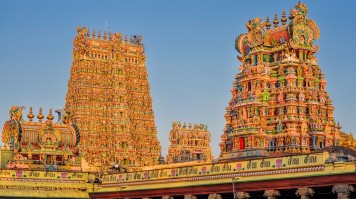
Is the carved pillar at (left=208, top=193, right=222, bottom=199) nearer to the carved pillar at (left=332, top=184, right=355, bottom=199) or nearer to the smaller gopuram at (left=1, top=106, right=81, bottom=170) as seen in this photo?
the carved pillar at (left=332, top=184, right=355, bottom=199)

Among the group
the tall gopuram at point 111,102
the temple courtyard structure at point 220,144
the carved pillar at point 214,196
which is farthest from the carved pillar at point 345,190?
the tall gopuram at point 111,102

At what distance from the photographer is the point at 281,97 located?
74.3 m

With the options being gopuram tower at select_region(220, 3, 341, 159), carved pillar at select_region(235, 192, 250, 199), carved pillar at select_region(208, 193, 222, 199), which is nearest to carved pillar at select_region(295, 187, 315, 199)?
carved pillar at select_region(235, 192, 250, 199)

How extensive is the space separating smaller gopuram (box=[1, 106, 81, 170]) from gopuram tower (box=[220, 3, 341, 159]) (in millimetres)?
16729

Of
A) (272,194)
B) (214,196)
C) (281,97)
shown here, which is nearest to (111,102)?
(281,97)

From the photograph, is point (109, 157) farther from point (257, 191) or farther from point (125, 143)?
point (257, 191)

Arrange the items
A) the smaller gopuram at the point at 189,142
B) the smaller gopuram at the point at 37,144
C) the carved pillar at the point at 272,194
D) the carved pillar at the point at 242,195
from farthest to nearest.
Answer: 1. the smaller gopuram at the point at 189,142
2. the smaller gopuram at the point at 37,144
3. the carved pillar at the point at 242,195
4. the carved pillar at the point at 272,194

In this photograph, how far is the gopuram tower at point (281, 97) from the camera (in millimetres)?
72625

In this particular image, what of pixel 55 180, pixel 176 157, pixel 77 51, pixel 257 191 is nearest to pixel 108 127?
pixel 77 51

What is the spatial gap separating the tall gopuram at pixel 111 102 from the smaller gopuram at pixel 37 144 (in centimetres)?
3280

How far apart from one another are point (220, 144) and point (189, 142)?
49.8 m

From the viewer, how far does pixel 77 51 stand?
10800 centimetres

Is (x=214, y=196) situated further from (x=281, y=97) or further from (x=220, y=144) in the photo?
(x=220, y=144)

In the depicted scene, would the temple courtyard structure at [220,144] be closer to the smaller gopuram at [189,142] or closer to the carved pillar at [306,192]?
the carved pillar at [306,192]
